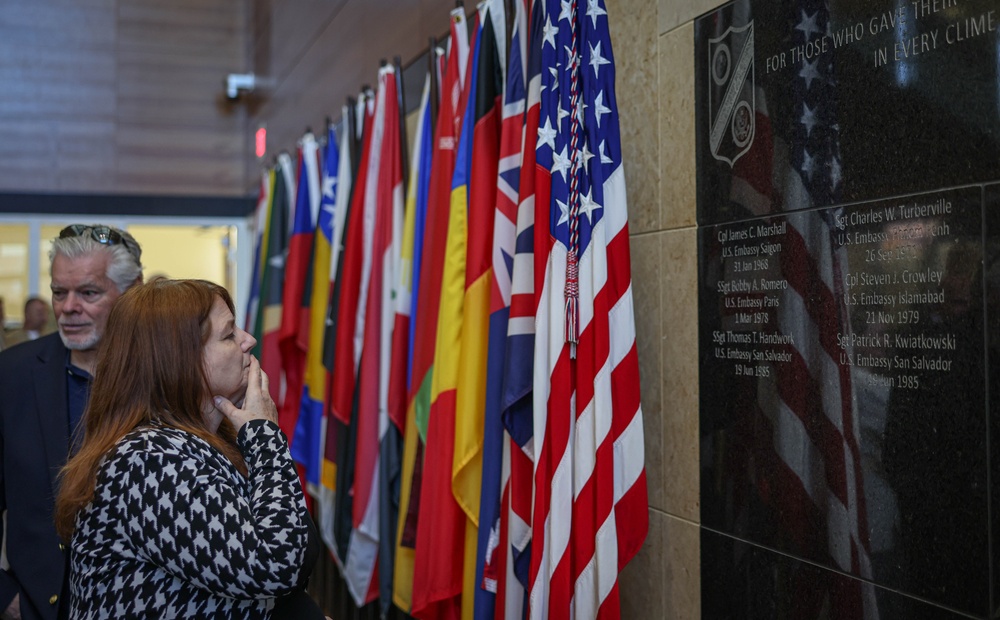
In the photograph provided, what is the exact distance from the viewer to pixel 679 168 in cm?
227

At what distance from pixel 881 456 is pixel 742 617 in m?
0.57

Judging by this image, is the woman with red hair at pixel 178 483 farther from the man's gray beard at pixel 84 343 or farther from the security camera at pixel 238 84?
the security camera at pixel 238 84

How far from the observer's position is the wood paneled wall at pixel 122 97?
7672 millimetres

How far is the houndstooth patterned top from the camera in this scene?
1.48m

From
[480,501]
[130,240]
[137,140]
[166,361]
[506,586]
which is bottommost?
[506,586]

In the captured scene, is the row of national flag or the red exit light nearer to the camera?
the row of national flag

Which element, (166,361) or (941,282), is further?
(166,361)

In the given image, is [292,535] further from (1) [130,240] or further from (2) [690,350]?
(1) [130,240]

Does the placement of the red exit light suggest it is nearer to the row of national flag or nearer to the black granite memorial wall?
the row of national flag

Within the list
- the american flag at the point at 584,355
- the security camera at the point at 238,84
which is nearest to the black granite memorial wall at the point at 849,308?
the american flag at the point at 584,355

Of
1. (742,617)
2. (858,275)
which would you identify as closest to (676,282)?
(858,275)

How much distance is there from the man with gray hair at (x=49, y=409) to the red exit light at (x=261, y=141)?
16.6ft

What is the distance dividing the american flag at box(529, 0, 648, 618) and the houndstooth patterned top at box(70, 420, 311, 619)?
753mm

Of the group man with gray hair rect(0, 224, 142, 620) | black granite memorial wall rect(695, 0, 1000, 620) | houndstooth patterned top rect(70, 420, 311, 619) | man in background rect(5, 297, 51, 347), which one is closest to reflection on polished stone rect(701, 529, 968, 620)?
black granite memorial wall rect(695, 0, 1000, 620)
